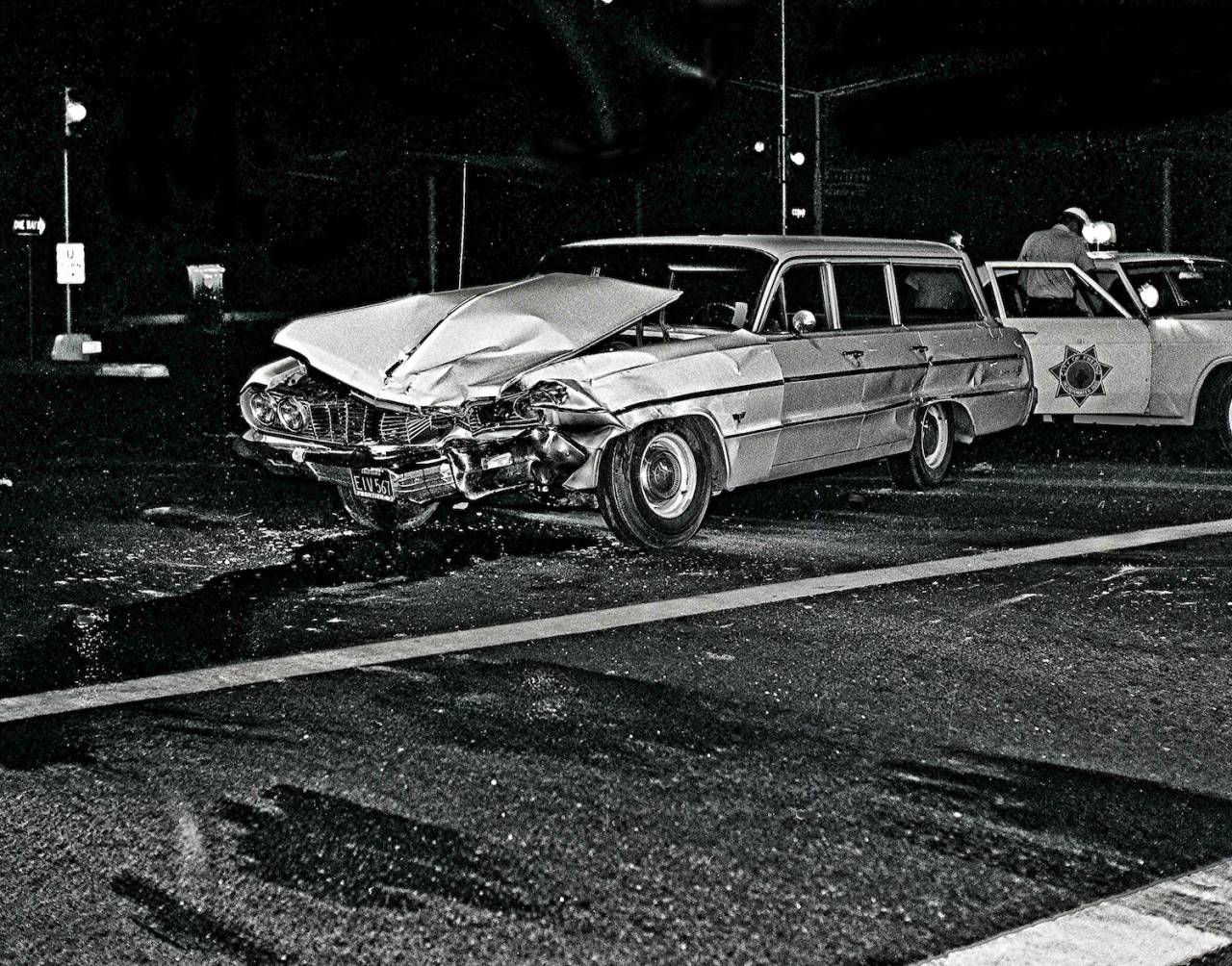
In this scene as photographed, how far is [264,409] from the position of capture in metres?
8.44

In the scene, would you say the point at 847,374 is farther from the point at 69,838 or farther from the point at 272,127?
the point at 272,127

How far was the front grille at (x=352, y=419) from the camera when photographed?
777 cm

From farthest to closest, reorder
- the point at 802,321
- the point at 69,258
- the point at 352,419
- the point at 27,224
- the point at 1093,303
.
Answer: the point at 27,224, the point at 69,258, the point at 1093,303, the point at 802,321, the point at 352,419

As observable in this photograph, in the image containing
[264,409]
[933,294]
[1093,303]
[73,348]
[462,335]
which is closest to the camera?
[462,335]

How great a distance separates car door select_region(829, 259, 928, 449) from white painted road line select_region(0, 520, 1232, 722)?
158cm

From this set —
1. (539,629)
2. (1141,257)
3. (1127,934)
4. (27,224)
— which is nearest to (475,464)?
(539,629)

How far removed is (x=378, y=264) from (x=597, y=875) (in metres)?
39.4

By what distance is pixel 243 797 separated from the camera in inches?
165

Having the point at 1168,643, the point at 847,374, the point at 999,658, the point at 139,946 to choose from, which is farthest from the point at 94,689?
the point at 847,374

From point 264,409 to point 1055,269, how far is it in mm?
6366

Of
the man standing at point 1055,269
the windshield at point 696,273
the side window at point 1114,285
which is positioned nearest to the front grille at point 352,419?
the windshield at point 696,273

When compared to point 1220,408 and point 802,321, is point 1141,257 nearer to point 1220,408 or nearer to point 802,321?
point 1220,408

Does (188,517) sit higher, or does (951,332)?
(951,332)

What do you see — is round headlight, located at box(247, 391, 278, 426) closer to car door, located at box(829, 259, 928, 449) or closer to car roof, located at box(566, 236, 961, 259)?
car roof, located at box(566, 236, 961, 259)
